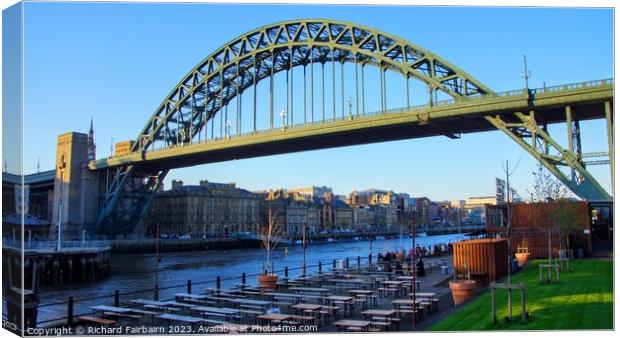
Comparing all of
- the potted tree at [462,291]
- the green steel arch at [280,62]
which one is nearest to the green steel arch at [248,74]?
the green steel arch at [280,62]

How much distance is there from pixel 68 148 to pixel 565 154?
166 feet

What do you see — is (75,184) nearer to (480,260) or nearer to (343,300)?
(480,260)

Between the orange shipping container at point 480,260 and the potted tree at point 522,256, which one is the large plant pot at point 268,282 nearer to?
the orange shipping container at point 480,260

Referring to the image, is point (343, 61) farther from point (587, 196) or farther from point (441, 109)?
point (587, 196)

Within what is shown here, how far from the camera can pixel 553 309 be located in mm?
13500

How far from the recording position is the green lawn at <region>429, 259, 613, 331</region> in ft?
41.2

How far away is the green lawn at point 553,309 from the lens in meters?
12.6

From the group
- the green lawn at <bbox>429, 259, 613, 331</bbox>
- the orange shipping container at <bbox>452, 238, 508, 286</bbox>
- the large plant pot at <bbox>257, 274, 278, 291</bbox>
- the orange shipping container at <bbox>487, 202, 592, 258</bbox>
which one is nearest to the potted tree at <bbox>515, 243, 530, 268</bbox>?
the orange shipping container at <bbox>487, 202, 592, 258</bbox>

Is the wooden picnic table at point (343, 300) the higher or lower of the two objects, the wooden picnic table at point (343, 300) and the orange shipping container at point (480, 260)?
the lower

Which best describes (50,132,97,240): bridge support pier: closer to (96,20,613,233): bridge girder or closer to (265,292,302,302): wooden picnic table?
(96,20,613,233): bridge girder

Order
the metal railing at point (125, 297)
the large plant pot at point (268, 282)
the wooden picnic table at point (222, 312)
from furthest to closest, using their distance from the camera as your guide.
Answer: the large plant pot at point (268, 282) < the metal railing at point (125, 297) < the wooden picnic table at point (222, 312)

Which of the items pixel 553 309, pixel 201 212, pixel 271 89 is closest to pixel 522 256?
pixel 553 309

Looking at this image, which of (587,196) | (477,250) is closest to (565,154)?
(587,196)

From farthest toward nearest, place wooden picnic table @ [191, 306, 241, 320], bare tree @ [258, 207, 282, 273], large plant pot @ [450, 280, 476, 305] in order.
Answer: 1. bare tree @ [258, 207, 282, 273]
2. large plant pot @ [450, 280, 476, 305]
3. wooden picnic table @ [191, 306, 241, 320]
